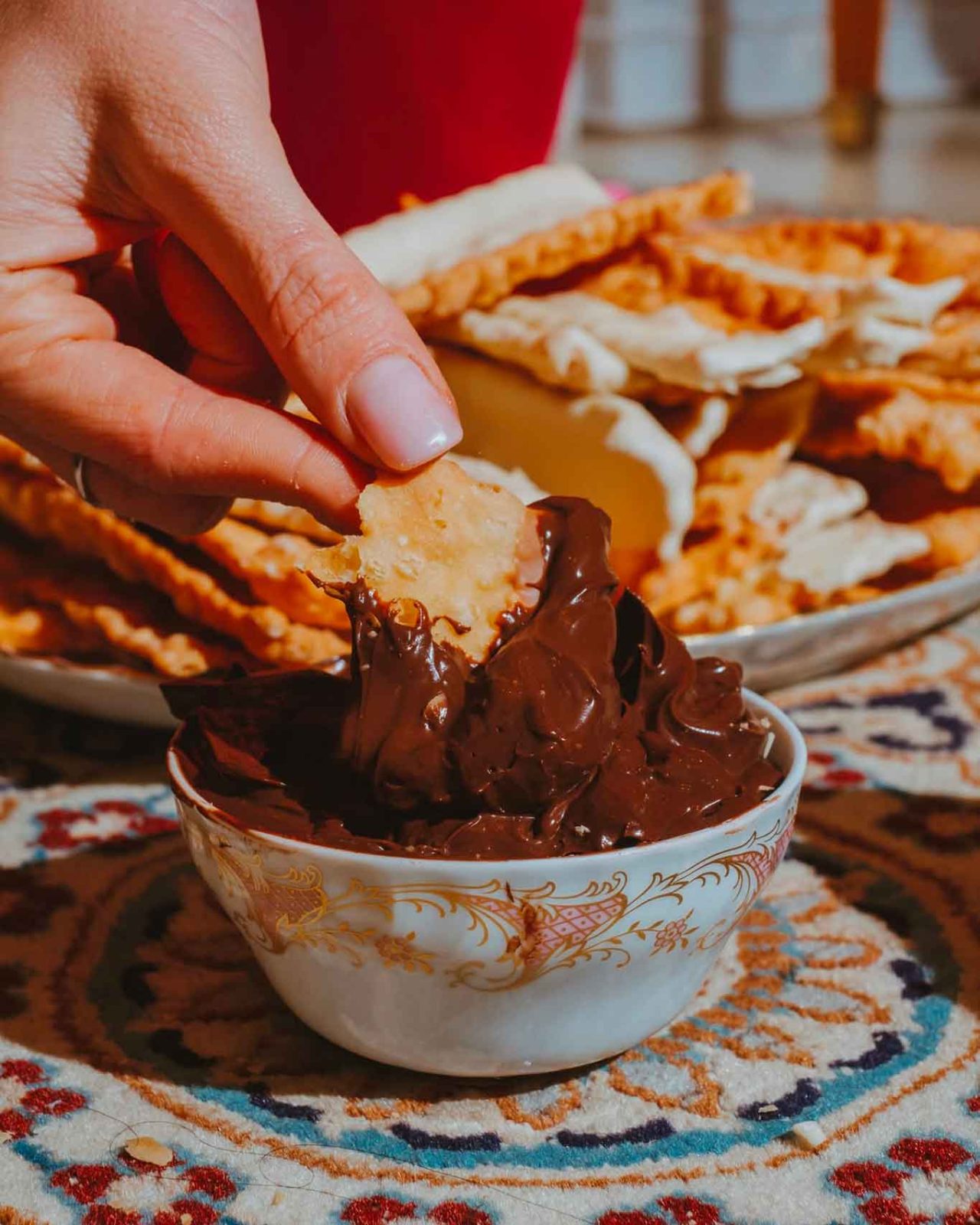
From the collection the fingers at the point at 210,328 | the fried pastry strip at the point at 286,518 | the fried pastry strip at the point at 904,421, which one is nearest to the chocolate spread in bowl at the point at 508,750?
the fingers at the point at 210,328

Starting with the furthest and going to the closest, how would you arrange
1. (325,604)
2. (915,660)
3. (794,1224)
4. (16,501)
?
(915,660), (16,501), (325,604), (794,1224)

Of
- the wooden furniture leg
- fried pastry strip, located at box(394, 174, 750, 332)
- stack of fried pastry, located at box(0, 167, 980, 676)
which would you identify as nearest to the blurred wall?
the wooden furniture leg

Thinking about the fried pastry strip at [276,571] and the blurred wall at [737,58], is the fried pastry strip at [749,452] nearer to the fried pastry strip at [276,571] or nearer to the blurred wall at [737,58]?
the fried pastry strip at [276,571]

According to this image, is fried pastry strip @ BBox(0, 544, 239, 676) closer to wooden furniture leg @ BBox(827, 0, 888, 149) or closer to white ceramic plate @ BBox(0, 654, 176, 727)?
white ceramic plate @ BBox(0, 654, 176, 727)

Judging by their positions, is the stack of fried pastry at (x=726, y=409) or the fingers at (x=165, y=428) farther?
the stack of fried pastry at (x=726, y=409)

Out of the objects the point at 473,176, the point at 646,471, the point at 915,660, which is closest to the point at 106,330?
the point at 646,471

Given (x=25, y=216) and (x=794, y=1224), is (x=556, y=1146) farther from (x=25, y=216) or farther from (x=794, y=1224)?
(x=25, y=216)
